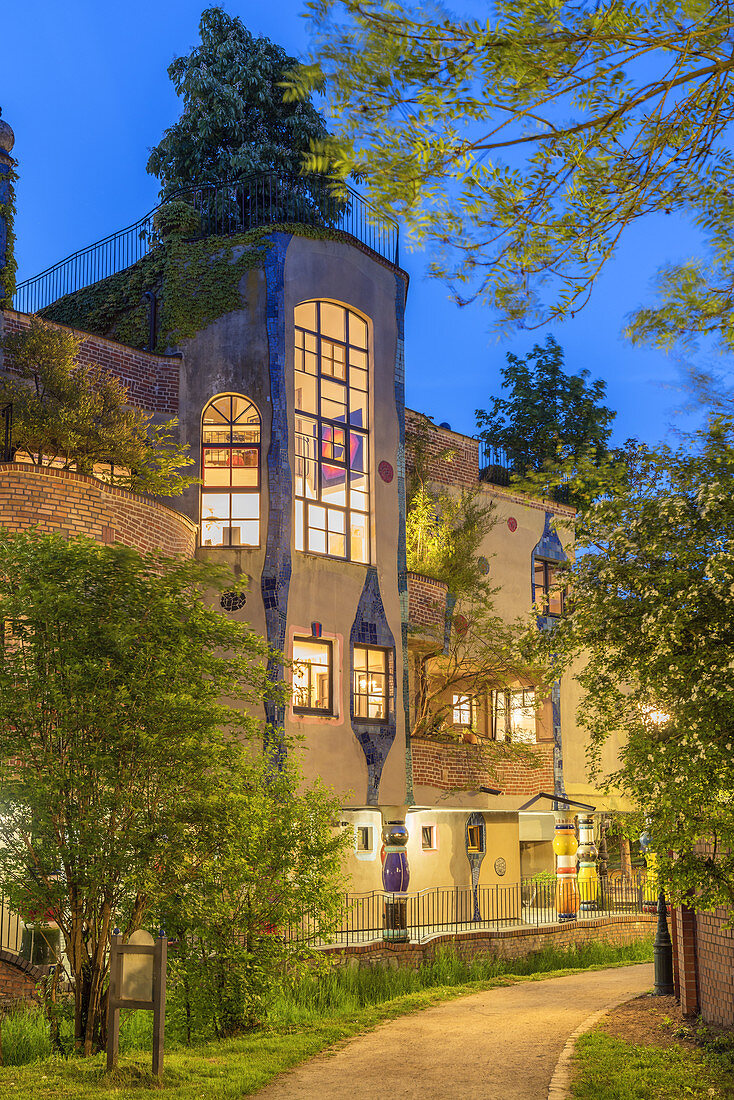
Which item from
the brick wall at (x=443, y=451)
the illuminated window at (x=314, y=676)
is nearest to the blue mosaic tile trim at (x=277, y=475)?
the illuminated window at (x=314, y=676)

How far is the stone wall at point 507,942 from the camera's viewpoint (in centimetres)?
1881

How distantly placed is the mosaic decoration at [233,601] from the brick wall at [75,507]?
135 inches

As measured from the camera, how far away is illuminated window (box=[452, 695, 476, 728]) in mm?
27500

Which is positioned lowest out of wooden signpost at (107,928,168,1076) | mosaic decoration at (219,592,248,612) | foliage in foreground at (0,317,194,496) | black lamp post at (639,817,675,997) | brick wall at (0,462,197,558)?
black lamp post at (639,817,675,997)

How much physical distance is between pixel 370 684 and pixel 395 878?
149 inches

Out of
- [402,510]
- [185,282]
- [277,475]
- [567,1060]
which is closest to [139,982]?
[567,1060]

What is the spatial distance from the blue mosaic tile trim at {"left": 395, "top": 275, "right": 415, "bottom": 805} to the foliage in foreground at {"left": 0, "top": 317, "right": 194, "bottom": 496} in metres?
6.00

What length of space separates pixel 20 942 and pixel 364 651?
9996mm

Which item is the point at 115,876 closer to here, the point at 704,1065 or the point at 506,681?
the point at 704,1065

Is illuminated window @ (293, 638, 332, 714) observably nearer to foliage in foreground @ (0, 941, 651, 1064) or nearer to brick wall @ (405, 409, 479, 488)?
→ foliage in foreground @ (0, 941, 651, 1064)

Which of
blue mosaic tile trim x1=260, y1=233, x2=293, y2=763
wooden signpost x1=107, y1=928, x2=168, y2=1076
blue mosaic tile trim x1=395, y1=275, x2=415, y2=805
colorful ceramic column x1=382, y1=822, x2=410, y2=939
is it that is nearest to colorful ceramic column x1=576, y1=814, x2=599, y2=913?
blue mosaic tile trim x1=395, y1=275, x2=415, y2=805

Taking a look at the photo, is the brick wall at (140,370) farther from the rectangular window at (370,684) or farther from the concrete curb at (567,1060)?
the concrete curb at (567,1060)

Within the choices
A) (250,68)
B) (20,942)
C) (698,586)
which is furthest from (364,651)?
(250,68)

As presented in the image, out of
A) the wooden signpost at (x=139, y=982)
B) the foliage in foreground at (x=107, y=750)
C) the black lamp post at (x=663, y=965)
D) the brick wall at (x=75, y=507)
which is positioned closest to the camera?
the wooden signpost at (x=139, y=982)
